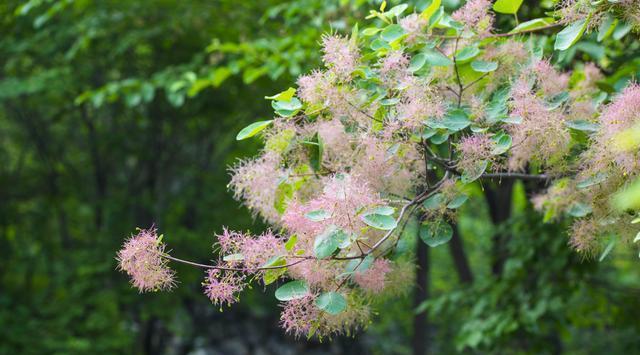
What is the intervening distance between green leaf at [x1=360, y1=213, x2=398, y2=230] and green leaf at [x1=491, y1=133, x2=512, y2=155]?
0.32 m

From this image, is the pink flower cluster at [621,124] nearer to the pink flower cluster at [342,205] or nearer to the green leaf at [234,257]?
the pink flower cluster at [342,205]

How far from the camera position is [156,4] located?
4871mm

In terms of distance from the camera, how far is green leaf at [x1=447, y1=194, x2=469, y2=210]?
1.48m

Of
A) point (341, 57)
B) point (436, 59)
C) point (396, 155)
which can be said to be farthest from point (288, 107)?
point (436, 59)

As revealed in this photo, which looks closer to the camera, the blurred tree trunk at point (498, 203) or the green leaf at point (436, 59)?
the green leaf at point (436, 59)

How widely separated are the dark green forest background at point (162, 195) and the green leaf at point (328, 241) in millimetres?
2045

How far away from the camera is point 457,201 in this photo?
4.92 ft

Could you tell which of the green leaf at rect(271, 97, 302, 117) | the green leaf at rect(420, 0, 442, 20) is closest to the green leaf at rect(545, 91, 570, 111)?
the green leaf at rect(420, 0, 442, 20)

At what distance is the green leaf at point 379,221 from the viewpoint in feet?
4.02

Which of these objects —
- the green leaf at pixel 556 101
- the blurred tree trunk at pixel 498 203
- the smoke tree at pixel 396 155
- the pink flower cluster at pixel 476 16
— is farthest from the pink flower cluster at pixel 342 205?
the blurred tree trunk at pixel 498 203

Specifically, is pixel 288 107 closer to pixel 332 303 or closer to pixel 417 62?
pixel 417 62

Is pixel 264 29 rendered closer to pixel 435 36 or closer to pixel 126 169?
pixel 126 169

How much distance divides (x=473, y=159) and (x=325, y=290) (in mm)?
452

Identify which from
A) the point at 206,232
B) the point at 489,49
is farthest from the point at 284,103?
the point at 206,232
